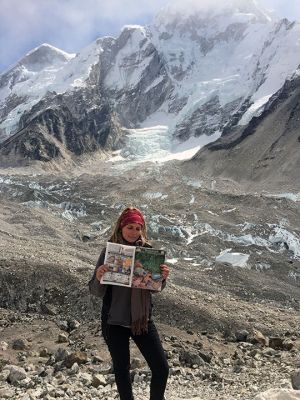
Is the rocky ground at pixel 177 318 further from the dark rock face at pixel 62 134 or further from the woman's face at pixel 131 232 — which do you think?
the dark rock face at pixel 62 134

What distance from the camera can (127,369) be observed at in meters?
6.46

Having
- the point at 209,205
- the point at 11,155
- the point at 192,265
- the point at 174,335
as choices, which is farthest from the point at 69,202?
the point at 11,155

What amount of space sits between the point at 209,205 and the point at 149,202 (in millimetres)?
10481

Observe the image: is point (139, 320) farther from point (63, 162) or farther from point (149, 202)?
point (63, 162)

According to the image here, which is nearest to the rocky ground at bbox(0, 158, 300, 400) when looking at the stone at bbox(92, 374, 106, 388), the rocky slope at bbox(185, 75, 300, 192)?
the stone at bbox(92, 374, 106, 388)

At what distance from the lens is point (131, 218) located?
654 cm

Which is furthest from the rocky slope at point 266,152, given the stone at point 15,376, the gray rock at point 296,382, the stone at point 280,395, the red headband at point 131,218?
the red headband at point 131,218

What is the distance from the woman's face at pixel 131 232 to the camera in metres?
6.52

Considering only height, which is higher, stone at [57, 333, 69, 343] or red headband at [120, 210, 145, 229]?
red headband at [120, 210, 145, 229]

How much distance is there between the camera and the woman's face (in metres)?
6.52

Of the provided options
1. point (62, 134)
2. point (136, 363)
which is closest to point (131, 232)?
point (136, 363)

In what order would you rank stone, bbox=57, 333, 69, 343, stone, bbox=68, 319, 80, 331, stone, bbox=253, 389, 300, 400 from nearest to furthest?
stone, bbox=253, 389, 300, 400 < stone, bbox=57, 333, 69, 343 < stone, bbox=68, 319, 80, 331

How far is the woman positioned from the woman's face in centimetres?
1

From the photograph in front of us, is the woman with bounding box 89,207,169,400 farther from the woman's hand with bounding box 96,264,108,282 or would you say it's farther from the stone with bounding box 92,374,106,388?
the stone with bounding box 92,374,106,388
